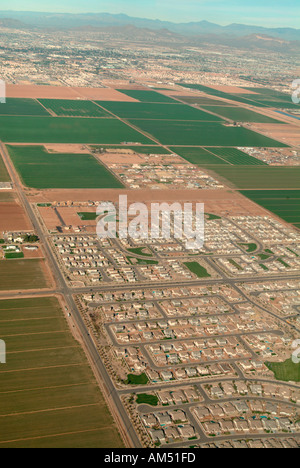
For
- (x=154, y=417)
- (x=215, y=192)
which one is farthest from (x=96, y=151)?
(x=154, y=417)

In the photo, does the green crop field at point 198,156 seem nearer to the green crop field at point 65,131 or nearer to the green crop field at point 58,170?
the green crop field at point 65,131

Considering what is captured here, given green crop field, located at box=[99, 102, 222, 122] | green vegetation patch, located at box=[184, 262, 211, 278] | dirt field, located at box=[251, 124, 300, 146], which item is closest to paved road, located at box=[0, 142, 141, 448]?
green vegetation patch, located at box=[184, 262, 211, 278]

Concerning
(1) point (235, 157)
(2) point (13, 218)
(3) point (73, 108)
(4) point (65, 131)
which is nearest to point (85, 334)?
(2) point (13, 218)

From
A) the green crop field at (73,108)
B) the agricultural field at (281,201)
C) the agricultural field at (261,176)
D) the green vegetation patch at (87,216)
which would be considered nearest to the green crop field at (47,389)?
the green vegetation patch at (87,216)

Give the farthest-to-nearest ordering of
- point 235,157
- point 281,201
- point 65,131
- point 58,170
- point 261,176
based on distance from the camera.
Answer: point 65,131
point 235,157
point 261,176
point 58,170
point 281,201

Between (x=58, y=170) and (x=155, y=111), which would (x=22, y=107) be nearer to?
(x=155, y=111)
